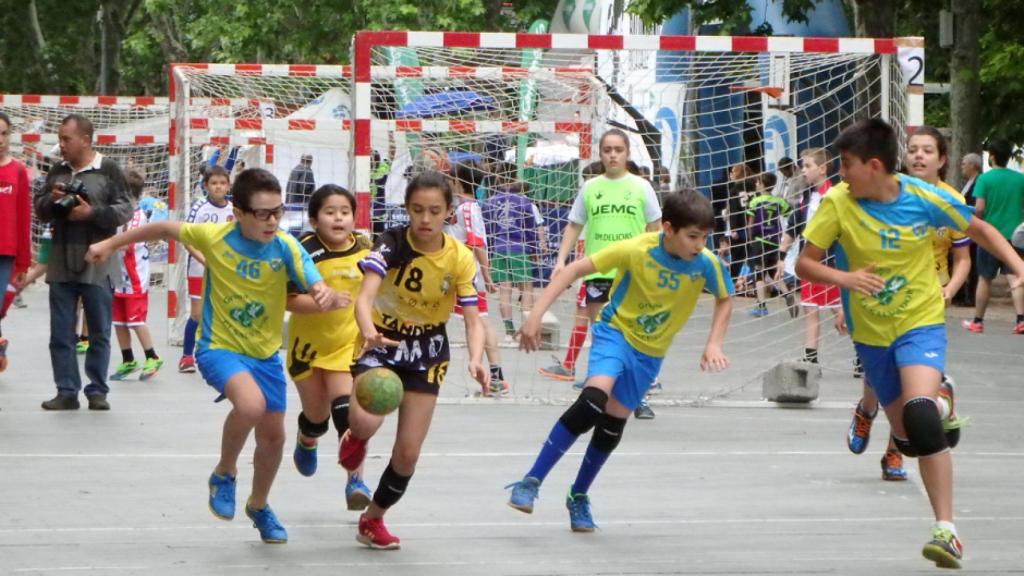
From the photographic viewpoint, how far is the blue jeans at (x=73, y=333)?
1221 cm

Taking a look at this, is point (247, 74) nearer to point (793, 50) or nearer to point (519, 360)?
point (519, 360)

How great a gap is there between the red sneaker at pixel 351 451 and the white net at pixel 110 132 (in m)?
19.1

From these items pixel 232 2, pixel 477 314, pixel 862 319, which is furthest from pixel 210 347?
pixel 232 2


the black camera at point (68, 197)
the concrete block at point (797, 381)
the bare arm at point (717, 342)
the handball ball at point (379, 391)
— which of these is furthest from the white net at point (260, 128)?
the handball ball at point (379, 391)

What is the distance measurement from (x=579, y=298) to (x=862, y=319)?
731 centimetres

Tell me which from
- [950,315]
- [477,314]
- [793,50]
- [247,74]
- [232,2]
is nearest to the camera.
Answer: [477,314]

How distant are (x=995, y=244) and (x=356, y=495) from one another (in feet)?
9.88

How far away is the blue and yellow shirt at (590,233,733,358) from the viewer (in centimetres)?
826

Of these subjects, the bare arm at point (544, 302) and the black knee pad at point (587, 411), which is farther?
the black knee pad at point (587, 411)

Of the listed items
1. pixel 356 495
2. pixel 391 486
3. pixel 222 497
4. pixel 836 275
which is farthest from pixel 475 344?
pixel 836 275

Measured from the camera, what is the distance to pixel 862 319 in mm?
7516

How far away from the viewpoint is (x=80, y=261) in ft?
39.8

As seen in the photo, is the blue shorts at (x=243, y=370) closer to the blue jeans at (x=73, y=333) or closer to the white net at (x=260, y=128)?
the blue jeans at (x=73, y=333)

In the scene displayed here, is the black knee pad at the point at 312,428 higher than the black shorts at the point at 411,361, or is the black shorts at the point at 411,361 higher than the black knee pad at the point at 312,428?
the black shorts at the point at 411,361
